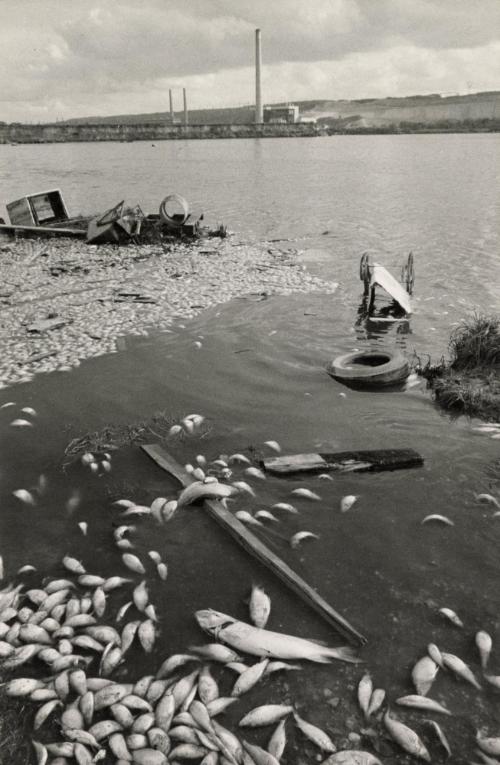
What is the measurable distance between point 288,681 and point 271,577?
1149 millimetres

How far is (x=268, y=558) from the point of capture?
5.36 metres

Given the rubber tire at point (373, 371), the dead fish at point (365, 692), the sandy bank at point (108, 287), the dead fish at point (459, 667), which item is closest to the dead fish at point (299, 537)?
the dead fish at point (365, 692)

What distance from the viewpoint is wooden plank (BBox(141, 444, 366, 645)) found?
4.70m

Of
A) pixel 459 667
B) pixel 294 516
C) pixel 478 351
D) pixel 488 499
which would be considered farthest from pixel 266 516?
pixel 478 351

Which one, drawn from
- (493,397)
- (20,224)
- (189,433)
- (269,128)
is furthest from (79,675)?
(269,128)


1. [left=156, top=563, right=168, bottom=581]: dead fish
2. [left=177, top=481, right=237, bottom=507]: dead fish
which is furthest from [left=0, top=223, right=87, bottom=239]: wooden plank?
[left=156, top=563, right=168, bottom=581]: dead fish

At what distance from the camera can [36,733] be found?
3.92 metres

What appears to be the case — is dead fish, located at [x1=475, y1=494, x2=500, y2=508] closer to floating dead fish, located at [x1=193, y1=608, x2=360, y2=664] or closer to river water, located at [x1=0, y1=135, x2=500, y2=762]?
river water, located at [x1=0, y1=135, x2=500, y2=762]

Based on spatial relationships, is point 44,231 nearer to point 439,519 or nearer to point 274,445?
point 274,445

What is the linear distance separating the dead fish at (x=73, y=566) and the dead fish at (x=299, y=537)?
2.18 m

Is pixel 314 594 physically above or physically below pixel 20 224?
below

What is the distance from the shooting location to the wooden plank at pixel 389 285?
13.0 m

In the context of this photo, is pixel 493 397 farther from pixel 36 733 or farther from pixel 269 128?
pixel 269 128

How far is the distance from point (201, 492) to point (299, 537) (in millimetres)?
1238
